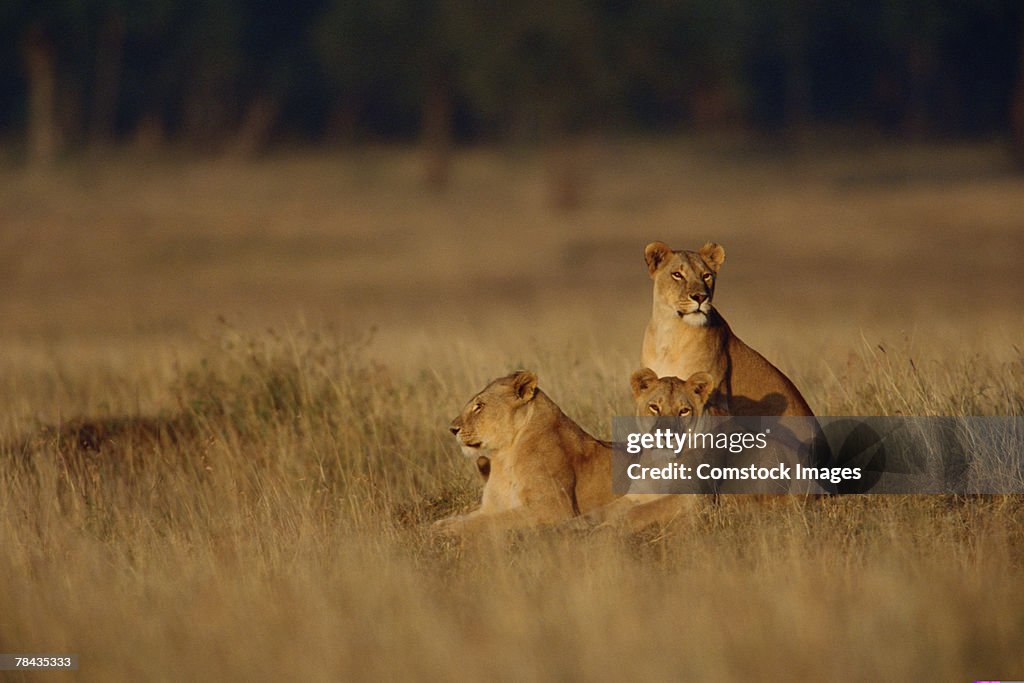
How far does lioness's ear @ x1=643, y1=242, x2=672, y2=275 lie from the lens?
8.10 m

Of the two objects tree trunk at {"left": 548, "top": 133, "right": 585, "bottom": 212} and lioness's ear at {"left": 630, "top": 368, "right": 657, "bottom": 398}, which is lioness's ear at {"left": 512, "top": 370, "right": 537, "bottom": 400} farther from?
tree trunk at {"left": 548, "top": 133, "right": 585, "bottom": 212}

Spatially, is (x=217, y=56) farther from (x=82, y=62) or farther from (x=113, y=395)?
(x=113, y=395)

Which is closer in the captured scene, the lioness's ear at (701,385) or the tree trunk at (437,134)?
the lioness's ear at (701,385)

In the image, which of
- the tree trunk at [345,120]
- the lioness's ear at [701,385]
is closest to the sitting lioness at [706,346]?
the lioness's ear at [701,385]

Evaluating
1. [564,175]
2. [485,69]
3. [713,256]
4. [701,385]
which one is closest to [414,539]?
[701,385]

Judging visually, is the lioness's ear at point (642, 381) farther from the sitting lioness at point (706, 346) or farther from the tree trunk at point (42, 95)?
the tree trunk at point (42, 95)

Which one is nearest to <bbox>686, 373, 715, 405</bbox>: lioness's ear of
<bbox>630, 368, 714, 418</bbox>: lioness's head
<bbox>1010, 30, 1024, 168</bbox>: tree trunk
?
<bbox>630, 368, 714, 418</bbox>: lioness's head

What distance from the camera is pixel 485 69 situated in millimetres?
42469

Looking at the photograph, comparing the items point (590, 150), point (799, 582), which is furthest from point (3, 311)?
point (590, 150)

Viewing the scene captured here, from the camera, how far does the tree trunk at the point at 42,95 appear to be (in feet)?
164

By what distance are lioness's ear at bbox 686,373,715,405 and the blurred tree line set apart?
3522 centimetres

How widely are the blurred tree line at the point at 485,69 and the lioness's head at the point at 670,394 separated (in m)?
35.2

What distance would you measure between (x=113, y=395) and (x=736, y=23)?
57.9 m

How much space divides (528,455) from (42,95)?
4838cm
